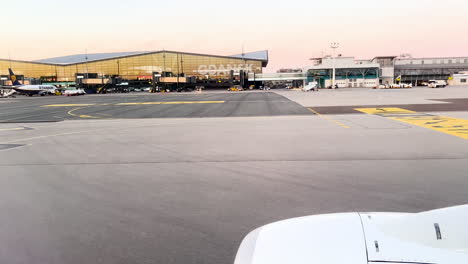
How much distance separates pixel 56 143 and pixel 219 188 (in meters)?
10.4

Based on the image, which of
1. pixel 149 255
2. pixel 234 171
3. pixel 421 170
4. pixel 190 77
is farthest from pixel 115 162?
pixel 190 77

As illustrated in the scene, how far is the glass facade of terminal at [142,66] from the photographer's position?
132 meters

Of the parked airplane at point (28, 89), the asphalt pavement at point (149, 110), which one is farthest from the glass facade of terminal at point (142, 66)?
the asphalt pavement at point (149, 110)

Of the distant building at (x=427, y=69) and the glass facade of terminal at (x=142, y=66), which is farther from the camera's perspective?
the glass facade of terminal at (x=142, y=66)

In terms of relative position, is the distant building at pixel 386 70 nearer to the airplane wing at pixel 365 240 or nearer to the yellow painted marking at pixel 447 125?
the yellow painted marking at pixel 447 125

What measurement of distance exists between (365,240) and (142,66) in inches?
5387

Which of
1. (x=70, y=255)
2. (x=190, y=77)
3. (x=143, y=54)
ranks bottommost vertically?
(x=70, y=255)

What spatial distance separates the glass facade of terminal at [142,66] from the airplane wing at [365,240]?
131127 millimetres

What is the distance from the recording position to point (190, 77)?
127 m

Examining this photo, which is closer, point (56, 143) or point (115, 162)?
point (115, 162)

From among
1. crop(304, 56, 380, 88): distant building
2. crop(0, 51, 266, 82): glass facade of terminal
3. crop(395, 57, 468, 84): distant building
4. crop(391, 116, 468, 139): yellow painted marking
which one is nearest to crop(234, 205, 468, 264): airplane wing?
crop(391, 116, 468, 139): yellow painted marking

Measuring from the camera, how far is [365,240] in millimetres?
2857

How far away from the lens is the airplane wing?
2.58 meters

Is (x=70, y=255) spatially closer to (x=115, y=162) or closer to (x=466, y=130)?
(x=115, y=162)
